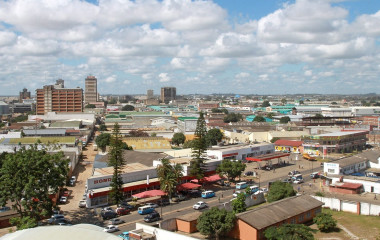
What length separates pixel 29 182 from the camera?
20484 mm

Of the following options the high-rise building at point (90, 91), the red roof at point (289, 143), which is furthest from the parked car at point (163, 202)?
the high-rise building at point (90, 91)

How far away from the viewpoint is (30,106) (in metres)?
142

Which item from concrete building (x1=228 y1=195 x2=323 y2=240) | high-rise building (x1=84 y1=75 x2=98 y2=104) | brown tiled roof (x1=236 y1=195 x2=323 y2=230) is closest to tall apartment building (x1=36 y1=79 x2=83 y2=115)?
high-rise building (x1=84 y1=75 x2=98 y2=104)

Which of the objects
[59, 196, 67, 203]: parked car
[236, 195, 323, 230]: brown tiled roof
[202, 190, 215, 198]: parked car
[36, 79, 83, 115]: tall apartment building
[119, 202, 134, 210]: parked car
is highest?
[36, 79, 83, 115]: tall apartment building

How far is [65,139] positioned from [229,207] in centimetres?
3637

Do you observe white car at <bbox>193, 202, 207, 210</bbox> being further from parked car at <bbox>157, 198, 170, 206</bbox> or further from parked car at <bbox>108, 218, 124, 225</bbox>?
parked car at <bbox>108, 218, 124, 225</bbox>

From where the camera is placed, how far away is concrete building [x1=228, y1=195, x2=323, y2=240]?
19.6m

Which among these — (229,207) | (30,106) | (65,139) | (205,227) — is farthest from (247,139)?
(30,106)

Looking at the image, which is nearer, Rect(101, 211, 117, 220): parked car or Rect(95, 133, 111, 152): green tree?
Rect(101, 211, 117, 220): parked car

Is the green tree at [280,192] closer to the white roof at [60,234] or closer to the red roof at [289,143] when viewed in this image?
the white roof at [60,234]

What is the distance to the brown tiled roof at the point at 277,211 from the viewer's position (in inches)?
786

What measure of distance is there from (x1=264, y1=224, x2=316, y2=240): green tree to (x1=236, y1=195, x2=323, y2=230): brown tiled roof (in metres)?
0.97

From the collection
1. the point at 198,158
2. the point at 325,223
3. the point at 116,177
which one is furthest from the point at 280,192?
the point at 116,177

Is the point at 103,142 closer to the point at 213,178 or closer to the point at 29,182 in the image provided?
the point at 213,178
